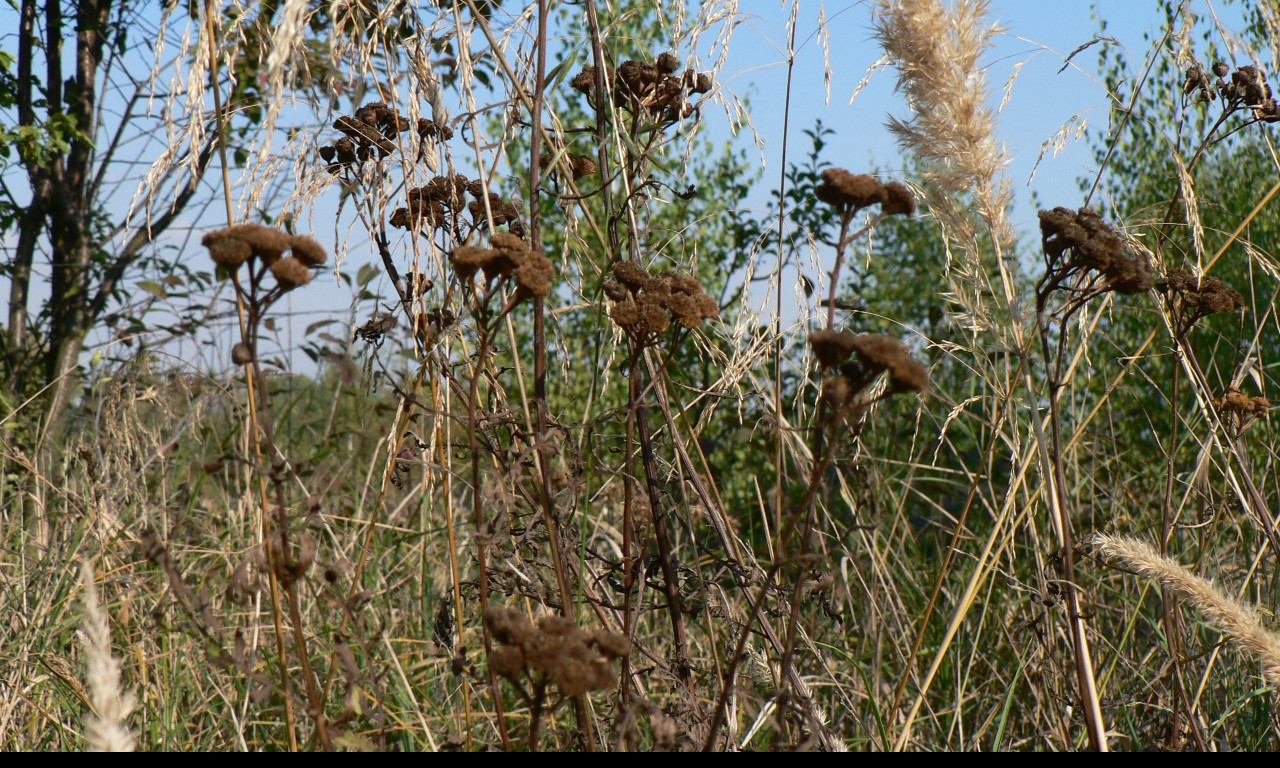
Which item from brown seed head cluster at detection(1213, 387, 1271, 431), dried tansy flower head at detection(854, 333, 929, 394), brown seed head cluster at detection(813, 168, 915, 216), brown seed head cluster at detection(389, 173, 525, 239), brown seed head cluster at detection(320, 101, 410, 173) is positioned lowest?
brown seed head cluster at detection(1213, 387, 1271, 431)

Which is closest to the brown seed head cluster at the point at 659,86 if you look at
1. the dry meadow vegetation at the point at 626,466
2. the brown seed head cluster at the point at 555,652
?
the dry meadow vegetation at the point at 626,466

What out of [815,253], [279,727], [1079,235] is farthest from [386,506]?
[1079,235]

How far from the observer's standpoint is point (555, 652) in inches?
38.8

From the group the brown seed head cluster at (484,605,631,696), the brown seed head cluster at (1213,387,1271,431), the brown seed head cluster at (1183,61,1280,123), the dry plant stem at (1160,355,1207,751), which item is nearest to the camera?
the brown seed head cluster at (484,605,631,696)

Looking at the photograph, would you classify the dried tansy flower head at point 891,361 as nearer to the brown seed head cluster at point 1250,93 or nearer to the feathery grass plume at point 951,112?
the feathery grass plume at point 951,112

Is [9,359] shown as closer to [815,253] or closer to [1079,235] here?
[815,253]

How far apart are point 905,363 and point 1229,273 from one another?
464cm

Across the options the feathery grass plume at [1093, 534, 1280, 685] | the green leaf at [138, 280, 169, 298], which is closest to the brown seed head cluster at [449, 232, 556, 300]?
the feathery grass plume at [1093, 534, 1280, 685]

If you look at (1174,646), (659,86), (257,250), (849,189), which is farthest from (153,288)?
(1174,646)

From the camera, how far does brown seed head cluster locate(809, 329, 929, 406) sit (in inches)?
43.1

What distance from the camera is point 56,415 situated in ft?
17.5

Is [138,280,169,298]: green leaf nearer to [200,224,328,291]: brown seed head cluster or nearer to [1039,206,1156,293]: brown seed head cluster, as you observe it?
[200,224,328,291]: brown seed head cluster

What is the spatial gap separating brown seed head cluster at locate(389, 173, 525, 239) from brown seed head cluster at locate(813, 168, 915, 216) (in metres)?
0.63

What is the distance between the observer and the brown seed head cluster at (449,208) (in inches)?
68.2
